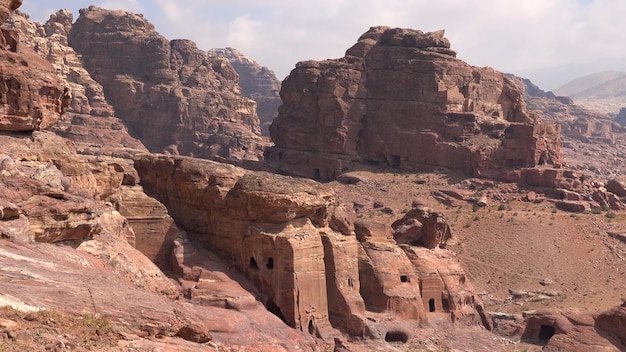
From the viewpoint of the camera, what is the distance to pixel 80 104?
96.2 m

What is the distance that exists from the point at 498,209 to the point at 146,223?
4285 centimetres

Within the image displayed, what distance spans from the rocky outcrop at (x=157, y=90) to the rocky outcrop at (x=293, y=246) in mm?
63401

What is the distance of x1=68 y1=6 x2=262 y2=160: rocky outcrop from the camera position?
104 m

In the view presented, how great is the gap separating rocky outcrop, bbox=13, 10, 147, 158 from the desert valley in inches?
13.7

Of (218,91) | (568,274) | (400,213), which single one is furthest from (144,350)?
(218,91)

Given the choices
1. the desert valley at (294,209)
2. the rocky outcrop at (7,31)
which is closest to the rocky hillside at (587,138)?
the desert valley at (294,209)

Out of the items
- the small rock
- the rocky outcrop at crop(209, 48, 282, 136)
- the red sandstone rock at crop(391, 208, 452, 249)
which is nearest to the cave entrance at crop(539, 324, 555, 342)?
the red sandstone rock at crop(391, 208, 452, 249)

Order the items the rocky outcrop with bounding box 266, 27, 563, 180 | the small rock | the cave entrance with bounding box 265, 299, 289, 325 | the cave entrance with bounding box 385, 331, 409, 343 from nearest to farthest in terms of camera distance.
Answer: the cave entrance with bounding box 265, 299, 289, 325
the cave entrance with bounding box 385, 331, 409, 343
the small rock
the rocky outcrop with bounding box 266, 27, 563, 180

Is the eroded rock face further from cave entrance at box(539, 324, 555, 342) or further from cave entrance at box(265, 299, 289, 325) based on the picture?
cave entrance at box(539, 324, 555, 342)

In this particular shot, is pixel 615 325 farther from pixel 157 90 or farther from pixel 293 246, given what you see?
pixel 157 90

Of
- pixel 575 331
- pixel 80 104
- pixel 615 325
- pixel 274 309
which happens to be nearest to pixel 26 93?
pixel 274 309

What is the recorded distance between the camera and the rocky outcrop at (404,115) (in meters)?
75.3

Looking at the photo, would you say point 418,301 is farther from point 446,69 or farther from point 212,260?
point 446,69

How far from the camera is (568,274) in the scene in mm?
57281
